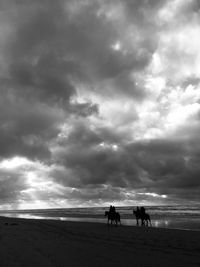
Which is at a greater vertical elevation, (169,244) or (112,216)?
(112,216)

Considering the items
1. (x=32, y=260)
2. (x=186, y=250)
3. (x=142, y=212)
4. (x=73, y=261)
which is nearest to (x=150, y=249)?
(x=186, y=250)

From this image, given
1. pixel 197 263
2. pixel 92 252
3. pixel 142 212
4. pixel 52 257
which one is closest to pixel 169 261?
pixel 197 263

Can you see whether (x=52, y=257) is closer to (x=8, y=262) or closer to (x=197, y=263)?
(x=8, y=262)

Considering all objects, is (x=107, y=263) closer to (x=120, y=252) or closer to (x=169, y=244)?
(x=120, y=252)

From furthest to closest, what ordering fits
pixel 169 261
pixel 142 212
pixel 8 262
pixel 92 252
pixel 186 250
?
pixel 142 212 < pixel 186 250 < pixel 92 252 < pixel 169 261 < pixel 8 262

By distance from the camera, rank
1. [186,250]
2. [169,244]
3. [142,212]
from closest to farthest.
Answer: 1. [186,250]
2. [169,244]
3. [142,212]

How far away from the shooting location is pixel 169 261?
12.9 meters

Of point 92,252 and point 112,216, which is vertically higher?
point 112,216

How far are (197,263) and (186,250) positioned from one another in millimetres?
3681

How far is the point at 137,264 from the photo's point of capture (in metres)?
12.2

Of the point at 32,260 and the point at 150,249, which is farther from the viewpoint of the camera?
the point at 150,249

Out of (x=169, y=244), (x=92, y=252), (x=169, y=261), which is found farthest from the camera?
(x=169, y=244)

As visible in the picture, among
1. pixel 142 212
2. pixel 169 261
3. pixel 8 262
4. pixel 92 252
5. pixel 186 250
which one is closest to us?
pixel 8 262

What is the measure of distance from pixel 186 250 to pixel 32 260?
827cm
